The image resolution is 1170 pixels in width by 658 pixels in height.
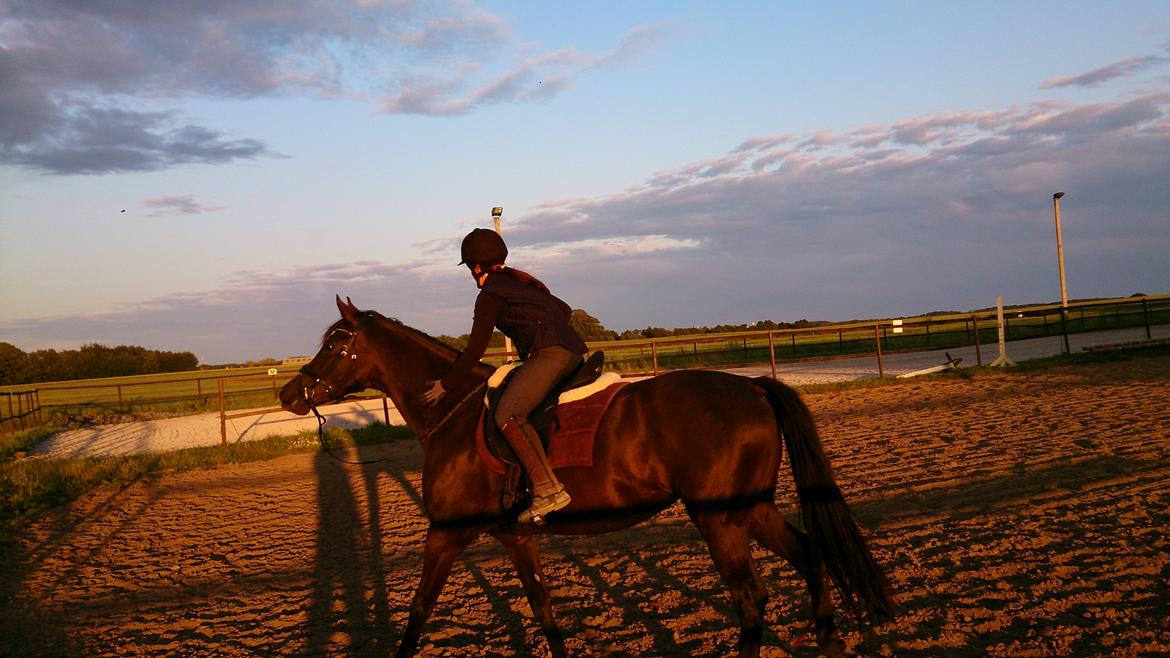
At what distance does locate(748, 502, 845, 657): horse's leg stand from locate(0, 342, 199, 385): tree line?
57.6 m

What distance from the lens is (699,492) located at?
3916 mm

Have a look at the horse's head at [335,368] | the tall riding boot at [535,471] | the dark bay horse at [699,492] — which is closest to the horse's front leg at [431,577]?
the dark bay horse at [699,492]

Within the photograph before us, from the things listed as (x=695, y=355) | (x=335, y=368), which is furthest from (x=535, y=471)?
(x=695, y=355)

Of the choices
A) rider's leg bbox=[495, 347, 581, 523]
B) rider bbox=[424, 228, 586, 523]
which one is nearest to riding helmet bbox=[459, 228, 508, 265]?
rider bbox=[424, 228, 586, 523]

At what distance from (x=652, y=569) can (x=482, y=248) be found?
2.96 meters

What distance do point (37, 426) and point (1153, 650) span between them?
2768 cm

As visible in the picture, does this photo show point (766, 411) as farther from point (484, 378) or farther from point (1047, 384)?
point (1047, 384)

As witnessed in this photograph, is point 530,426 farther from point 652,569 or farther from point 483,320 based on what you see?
point 652,569

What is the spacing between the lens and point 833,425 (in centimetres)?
1276

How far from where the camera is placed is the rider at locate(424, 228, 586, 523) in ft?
13.3

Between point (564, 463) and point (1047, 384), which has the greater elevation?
point (564, 463)

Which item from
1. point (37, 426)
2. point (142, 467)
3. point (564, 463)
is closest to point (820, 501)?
point (564, 463)

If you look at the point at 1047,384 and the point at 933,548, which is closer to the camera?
the point at 933,548

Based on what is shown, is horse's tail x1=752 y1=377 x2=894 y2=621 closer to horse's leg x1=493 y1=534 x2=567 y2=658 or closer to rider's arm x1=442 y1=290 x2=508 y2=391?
horse's leg x1=493 y1=534 x2=567 y2=658
